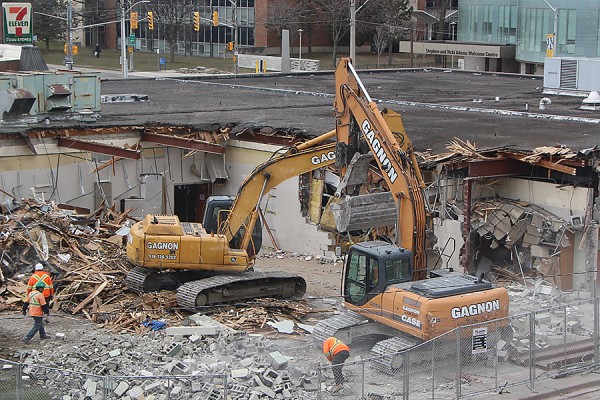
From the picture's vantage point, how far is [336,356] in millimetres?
18312

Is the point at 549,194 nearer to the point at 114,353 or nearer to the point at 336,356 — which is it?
the point at 336,356

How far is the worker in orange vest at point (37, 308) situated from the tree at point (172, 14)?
79.3 meters

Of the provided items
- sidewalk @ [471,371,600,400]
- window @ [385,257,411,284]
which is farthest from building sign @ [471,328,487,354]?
window @ [385,257,411,284]

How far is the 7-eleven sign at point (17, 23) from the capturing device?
185ft

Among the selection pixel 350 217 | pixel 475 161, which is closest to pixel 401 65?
pixel 475 161

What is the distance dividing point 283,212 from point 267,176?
29.3 ft

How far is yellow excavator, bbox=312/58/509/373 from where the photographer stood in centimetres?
1916

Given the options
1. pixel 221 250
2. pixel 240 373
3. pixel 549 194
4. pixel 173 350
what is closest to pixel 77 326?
pixel 221 250

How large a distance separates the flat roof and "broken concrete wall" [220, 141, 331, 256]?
0.95m

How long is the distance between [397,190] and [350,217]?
3.56 feet

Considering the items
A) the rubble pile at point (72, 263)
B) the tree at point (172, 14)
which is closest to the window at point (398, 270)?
the rubble pile at point (72, 263)

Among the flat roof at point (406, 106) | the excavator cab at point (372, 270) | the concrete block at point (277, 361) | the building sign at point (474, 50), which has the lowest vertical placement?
the concrete block at point (277, 361)

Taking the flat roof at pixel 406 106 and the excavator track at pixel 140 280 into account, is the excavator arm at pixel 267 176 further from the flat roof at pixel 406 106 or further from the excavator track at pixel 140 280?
the flat roof at pixel 406 106

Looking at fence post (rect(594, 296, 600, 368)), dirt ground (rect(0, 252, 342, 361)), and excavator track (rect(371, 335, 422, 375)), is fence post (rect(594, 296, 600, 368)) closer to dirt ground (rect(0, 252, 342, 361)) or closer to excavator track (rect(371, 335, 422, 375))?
excavator track (rect(371, 335, 422, 375))
